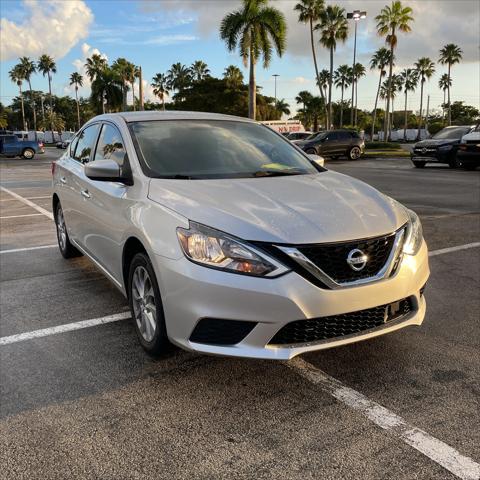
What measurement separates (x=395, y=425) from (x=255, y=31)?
32.6m

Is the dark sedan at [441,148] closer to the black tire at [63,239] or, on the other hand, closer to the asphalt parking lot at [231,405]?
the asphalt parking lot at [231,405]

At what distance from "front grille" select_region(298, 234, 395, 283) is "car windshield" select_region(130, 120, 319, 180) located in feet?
3.98

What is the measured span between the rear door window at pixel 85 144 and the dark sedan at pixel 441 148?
17.3m

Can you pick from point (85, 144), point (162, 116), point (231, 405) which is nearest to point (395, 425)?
point (231, 405)

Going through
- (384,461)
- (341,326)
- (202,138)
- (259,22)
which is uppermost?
(259,22)

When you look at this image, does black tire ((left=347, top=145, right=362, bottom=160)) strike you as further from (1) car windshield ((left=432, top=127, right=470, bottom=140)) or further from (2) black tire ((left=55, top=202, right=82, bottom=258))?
(2) black tire ((left=55, top=202, right=82, bottom=258))

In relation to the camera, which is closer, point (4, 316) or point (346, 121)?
point (4, 316)

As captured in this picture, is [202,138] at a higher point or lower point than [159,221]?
higher

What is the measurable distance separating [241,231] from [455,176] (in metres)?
15.7

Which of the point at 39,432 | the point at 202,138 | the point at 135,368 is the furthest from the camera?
the point at 202,138

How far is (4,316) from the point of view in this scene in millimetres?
4426

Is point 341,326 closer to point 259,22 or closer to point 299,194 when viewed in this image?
point 299,194

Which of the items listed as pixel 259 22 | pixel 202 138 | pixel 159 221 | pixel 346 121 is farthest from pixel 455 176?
pixel 346 121

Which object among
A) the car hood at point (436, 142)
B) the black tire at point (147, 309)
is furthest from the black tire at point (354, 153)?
the black tire at point (147, 309)
